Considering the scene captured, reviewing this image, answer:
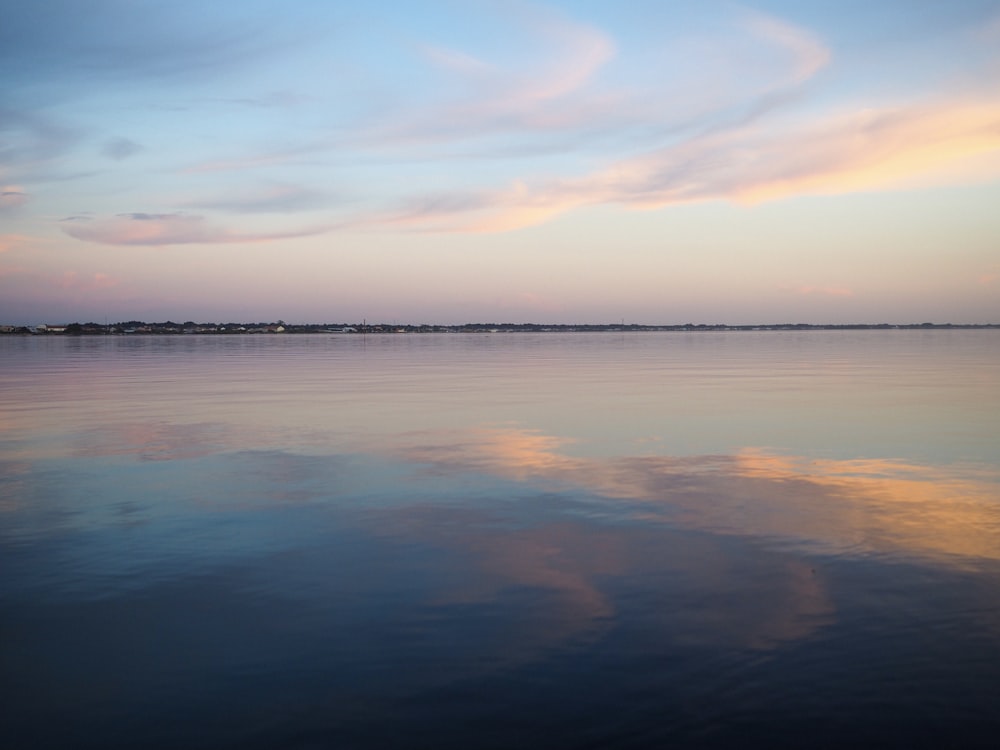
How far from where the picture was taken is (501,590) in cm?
1020

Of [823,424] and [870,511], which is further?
[823,424]

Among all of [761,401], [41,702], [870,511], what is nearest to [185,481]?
[41,702]

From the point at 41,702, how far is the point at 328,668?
2471mm

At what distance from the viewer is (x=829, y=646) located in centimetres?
836

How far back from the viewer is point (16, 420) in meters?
27.4

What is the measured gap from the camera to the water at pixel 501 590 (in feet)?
23.2

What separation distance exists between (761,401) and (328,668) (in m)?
27.1

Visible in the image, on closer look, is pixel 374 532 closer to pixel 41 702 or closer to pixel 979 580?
pixel 41 702

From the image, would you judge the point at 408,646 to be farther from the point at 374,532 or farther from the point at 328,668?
the point at 374,532

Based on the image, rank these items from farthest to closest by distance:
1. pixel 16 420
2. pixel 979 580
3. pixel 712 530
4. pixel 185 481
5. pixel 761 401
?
pixel 761 401
pixel 16 420
pixel 185 481
pixel 712 530
pixel 979 580

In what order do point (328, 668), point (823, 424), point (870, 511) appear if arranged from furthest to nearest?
point (823, 424), point (870, 511), point (328, 668)

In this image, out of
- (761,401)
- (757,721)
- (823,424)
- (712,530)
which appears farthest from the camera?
(761,401)

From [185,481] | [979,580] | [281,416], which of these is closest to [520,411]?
[281,416]

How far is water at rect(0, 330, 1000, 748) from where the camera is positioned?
709 centimetres
